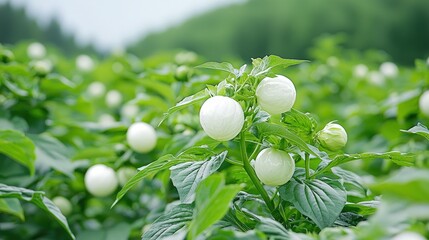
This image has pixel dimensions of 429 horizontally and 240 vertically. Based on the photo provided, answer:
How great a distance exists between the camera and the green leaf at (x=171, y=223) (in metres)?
0.95

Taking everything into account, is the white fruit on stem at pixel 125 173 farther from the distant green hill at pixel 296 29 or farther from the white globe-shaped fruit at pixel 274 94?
the distant green hill at pixel 296 29

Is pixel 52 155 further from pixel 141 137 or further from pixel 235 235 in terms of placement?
pixel 235 235

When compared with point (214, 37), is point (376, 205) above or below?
above

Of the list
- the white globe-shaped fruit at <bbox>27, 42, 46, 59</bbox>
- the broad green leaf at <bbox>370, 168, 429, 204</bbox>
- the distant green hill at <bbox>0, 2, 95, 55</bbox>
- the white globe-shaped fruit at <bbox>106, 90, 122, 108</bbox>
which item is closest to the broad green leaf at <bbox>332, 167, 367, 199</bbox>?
the broad green leaf at <bbox>370, 168, 429, 204</bbox>

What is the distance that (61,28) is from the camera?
8.43m

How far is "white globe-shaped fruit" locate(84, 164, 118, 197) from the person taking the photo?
166cm

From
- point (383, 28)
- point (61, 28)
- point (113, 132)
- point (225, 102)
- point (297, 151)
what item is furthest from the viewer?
point (61, 28)

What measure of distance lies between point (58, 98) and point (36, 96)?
0.11m

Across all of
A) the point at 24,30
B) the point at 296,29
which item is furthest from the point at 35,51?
the point at 24,30

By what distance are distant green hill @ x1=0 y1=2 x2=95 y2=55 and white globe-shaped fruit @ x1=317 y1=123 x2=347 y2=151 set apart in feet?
25.4

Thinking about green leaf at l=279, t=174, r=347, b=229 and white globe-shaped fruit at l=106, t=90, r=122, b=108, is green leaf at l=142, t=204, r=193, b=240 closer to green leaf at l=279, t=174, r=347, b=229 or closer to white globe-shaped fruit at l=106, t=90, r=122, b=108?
green leaf at l=279, t=174, r=347, b=229

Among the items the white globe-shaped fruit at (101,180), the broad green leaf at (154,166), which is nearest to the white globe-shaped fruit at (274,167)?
the broad green leaf at (154,166)

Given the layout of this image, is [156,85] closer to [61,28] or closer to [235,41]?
[235,41]

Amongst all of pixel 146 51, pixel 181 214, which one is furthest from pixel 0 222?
pixel 146 51
